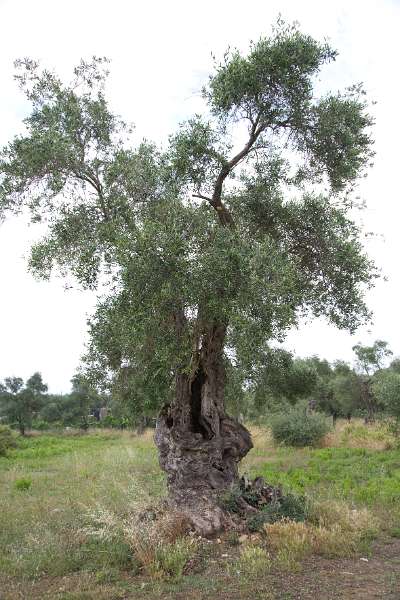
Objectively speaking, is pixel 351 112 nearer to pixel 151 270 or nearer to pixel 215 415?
pixel 151 270

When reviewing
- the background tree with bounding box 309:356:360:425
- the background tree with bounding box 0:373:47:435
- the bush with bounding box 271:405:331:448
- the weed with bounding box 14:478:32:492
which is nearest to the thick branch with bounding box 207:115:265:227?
the weed with bounding box 14:478:32:492

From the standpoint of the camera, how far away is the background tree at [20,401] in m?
54.4

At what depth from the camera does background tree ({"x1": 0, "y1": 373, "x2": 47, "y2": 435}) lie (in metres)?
54.4

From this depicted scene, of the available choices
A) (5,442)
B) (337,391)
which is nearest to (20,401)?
(5,442)

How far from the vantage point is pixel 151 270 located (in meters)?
9.27

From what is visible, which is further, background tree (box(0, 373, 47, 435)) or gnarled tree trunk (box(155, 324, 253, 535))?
background tree (box(0, 373, 47, 435))

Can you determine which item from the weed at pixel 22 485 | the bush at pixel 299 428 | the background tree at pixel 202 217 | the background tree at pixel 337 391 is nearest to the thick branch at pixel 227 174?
the background tree at pixel 202 217

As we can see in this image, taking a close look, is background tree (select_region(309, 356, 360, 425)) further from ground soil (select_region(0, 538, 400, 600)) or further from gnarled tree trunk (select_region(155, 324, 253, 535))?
ground soil (select_region(0, 538, 400, 600))

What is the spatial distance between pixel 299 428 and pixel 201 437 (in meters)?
17.8

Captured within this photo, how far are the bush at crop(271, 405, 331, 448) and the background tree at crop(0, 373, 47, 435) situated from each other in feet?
109

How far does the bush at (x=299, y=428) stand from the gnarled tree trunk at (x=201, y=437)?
1671 centimetres

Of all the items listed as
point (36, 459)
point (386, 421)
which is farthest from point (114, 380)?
point (386, 421)

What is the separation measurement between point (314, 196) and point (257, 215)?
1485mm

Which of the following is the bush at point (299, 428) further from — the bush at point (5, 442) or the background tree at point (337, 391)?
the bush at point (5, 442)
